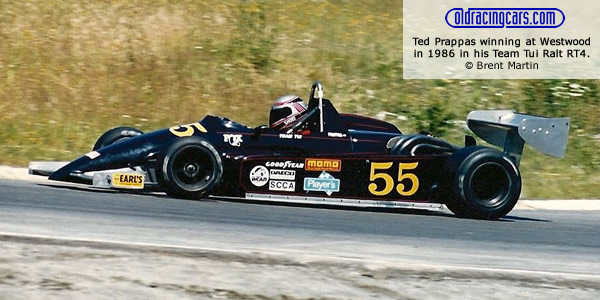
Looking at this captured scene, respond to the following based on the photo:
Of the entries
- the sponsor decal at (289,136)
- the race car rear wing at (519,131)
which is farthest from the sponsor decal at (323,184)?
the race car rear wing at (519,131)

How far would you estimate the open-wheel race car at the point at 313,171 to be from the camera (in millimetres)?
10078

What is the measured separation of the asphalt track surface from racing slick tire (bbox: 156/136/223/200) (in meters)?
0.16

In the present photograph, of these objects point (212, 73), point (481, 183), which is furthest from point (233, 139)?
point (212, 73)

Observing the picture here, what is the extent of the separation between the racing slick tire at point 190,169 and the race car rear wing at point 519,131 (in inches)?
109

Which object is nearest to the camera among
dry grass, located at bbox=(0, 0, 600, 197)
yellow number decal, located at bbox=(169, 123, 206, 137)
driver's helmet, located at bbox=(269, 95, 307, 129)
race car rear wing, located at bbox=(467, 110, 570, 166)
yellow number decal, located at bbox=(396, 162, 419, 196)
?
yellow number decal, located at bbox=(396, 162, 419, 196)

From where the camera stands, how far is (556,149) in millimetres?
10328

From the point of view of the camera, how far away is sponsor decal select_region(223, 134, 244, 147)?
1036cm

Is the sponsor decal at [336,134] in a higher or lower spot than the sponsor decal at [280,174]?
higher

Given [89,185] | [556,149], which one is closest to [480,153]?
[556,149]

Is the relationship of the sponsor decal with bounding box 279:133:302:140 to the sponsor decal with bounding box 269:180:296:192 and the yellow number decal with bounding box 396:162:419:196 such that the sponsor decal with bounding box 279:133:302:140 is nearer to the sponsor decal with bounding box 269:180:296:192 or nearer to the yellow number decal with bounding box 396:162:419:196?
the sponsor decal with bounding box 269:180:296:192

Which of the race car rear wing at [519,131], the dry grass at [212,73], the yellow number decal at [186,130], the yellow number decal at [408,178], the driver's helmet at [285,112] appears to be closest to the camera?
the yellow number decal at [408,178]

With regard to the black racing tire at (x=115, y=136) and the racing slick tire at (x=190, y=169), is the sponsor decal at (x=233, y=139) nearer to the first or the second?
the racing slick tire at (x=190, y=169)

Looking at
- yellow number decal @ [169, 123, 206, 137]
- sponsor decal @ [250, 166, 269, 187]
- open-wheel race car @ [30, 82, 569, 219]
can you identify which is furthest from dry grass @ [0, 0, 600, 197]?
sponsor decal @ [250, 166, 269, 187]

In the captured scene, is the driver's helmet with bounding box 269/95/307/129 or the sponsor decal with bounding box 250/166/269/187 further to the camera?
the driver's helmet with bounding box 269/95/307/129
